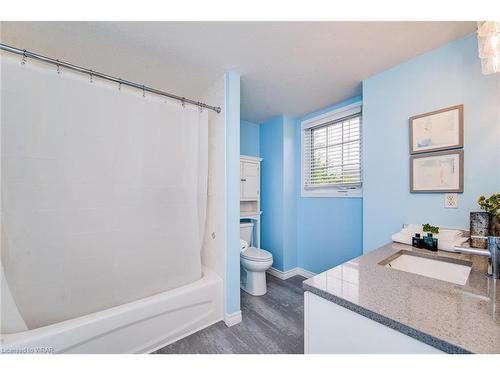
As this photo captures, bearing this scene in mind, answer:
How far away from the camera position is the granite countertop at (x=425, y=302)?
516 mm

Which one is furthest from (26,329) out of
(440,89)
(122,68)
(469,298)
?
(440,89)

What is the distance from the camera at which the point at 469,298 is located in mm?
687

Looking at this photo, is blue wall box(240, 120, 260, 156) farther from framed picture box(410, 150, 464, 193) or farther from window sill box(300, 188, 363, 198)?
framed picture box(410, 150, 464, 193)

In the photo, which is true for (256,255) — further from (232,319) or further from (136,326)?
(136,326)

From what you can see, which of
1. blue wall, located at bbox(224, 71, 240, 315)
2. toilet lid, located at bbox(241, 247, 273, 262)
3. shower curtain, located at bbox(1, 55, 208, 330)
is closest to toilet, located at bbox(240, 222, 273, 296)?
toilet lid, located at bbox(241, 247, 273, 262)

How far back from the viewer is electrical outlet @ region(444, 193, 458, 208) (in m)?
1.33

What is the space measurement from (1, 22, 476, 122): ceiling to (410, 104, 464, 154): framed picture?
0.49 meters

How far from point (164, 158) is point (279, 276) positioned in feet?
7.01

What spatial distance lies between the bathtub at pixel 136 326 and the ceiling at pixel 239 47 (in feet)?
5.99

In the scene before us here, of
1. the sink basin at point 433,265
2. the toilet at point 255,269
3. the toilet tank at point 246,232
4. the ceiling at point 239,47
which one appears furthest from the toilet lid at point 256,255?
the ceiling at point 239,47

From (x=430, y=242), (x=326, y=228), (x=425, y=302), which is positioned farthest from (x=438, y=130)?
(x=326, y=228)

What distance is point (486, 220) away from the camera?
1137mm

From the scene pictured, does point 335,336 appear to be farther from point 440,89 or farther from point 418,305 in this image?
point 440,89

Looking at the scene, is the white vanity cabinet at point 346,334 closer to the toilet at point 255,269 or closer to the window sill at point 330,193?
the toilet at point 255,269
